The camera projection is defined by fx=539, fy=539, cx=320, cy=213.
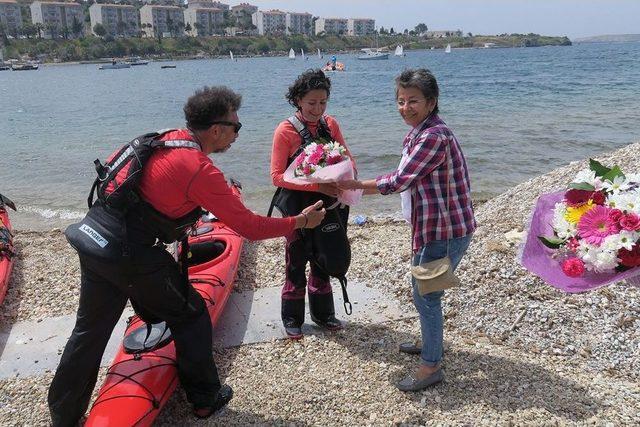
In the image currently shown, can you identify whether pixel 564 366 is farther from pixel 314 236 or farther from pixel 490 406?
pixel 314 236

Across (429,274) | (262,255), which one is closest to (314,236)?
(429,274)

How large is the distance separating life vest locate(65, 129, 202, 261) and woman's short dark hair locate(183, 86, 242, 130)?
0.55 feet

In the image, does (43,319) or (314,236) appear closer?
(314,236)

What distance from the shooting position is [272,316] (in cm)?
529

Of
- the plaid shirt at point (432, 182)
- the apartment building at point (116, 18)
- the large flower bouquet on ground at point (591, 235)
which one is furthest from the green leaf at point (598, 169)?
the apartment building at point (116, 18)

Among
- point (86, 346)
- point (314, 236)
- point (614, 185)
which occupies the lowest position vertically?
point (86, 346)

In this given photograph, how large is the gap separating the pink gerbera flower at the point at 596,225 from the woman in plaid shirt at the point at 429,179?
2.87 ft

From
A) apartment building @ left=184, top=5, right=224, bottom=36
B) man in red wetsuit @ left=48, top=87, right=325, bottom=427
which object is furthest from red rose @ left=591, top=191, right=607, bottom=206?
apartment building @ left=184, top=5, right=224, bottom=36

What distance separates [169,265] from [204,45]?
150379 mm

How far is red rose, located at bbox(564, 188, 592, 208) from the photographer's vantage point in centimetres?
279

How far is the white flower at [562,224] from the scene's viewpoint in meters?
2.72

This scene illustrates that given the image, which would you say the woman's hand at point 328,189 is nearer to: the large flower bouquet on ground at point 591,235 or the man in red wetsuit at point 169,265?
the man in red wetsuit at point 169,265

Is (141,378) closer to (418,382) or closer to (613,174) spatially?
(418,382)

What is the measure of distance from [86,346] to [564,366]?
11.2 feet
